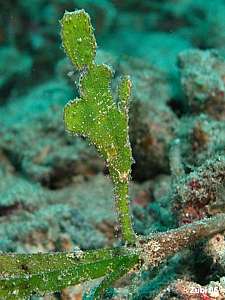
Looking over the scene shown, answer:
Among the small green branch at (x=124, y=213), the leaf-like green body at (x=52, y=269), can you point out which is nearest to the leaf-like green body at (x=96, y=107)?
the small green branch at (x=124, y=213)

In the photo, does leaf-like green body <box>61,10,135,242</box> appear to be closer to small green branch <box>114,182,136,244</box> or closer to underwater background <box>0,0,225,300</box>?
small green branch <box>114,182,136,244</box>

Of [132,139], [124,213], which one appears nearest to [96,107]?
[124,213]

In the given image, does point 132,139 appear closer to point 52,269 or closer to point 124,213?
point 124,213

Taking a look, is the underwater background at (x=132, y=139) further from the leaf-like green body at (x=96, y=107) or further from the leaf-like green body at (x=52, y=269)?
the leaf-like green body at (x=52, y=269)

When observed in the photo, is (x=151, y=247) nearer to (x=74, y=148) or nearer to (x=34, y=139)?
(x=74, y=148)

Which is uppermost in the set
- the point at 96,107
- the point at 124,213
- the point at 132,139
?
the point at 132,139

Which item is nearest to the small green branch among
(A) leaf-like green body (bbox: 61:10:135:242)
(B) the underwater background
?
(A) leaf-like green body (bbox: 61:10:135:242)

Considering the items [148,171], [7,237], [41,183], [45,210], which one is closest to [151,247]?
[7,237]
